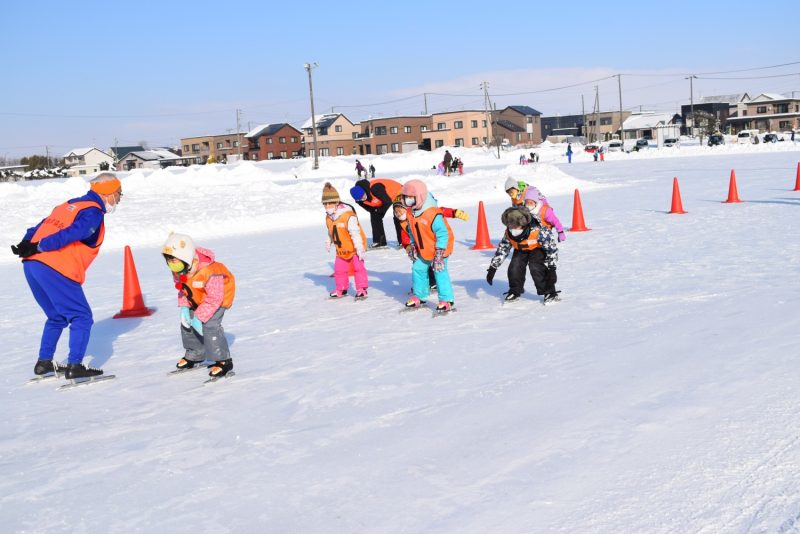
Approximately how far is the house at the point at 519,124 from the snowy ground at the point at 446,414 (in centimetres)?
9593

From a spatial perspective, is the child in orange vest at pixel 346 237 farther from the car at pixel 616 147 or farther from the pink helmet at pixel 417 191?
the car at pixel 616 147

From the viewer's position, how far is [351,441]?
412cm

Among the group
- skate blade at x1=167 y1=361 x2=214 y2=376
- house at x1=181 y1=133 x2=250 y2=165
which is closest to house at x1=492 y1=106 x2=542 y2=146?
house at x1=181 y1=133 x2=250 y2=165

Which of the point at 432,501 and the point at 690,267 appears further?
the point at 690,267

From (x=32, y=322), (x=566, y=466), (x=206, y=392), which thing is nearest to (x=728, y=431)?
(x=566, y=466)

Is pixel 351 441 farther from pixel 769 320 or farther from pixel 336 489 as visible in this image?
pixel 769 320

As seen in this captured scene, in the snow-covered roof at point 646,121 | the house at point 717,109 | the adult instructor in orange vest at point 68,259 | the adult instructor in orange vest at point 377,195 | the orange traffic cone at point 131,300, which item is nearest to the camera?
the adult instructor in orange vest at point 68,259

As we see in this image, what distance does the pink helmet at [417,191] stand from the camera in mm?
7176

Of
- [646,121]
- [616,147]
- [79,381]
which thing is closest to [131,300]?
[79,381]

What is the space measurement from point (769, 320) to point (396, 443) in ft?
12.6

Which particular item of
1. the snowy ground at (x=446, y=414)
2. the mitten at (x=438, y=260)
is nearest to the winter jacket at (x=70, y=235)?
the snowy ground at (x=446, y=414)

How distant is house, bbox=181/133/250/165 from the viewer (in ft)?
331

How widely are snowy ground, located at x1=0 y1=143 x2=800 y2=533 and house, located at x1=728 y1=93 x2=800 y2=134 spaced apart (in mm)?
95641

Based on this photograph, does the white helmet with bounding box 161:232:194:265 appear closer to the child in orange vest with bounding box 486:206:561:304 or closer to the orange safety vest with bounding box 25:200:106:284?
the orange safety vest with bounding box 25:200:106:284
